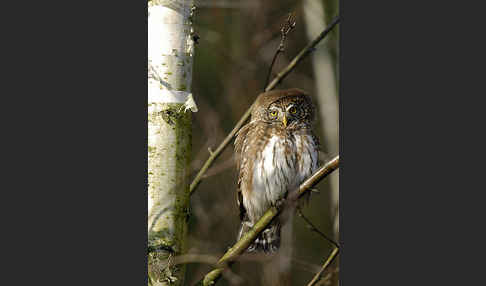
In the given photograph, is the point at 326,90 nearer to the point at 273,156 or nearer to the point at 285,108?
the point at 285,108

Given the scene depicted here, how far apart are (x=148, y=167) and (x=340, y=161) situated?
1294 millimetres

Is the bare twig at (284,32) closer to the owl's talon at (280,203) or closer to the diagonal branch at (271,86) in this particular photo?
the diagonal branch at (271,86)

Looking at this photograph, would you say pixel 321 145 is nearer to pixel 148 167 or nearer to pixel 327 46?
pixel 327 46

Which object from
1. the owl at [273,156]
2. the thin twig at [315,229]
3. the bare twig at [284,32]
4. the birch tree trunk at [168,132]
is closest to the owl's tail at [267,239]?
the owl at [273,156]

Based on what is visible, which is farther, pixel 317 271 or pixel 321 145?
pixel 321 145

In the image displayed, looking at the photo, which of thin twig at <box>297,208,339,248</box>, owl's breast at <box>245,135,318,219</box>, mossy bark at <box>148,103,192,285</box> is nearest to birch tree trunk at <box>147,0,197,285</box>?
mossy bark at <box>148,103,192,285</box>

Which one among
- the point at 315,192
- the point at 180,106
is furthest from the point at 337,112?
the point at 180,106

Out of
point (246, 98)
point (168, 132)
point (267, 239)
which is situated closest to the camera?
point (168, 132)

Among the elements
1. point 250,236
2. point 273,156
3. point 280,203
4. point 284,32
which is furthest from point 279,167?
point 284,32

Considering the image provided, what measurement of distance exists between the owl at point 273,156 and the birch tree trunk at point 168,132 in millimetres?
463

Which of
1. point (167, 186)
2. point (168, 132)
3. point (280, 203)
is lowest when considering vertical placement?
point (280, 203)

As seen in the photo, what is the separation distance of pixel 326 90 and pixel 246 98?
1.94 ft

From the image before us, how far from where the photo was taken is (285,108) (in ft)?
12.5

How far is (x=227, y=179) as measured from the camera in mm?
3793
